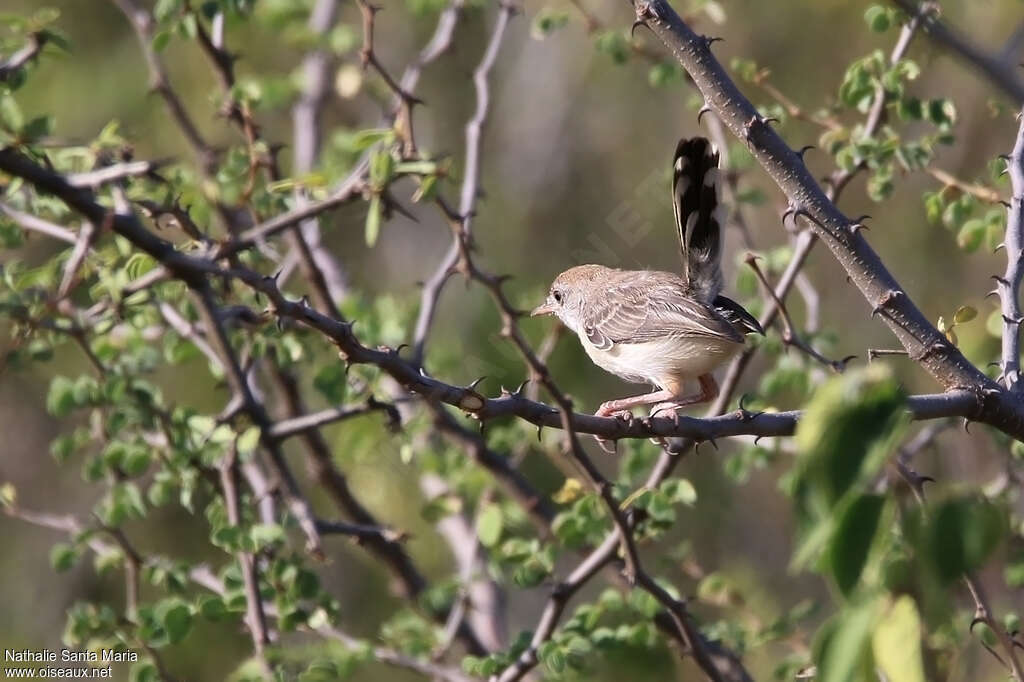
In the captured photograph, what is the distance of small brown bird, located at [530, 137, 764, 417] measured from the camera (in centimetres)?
378

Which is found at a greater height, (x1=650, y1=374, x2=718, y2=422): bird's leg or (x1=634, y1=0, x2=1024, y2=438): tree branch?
(x1=650, y1=374, x2=718, y2=422): bird's leg

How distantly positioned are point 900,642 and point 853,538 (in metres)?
0.13

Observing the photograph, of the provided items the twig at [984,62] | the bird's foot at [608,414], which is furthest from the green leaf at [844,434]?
the bird's foot at [608,414]

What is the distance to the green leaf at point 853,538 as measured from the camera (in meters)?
1.33

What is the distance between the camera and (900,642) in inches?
52.7

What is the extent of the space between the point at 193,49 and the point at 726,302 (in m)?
5.42

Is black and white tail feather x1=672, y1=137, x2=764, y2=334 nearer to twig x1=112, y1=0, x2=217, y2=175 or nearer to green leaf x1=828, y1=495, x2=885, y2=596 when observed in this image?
twig x1=112, y1=0, x2=217, y2=175

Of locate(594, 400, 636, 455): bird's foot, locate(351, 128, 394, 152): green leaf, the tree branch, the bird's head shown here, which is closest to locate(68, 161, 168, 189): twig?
locate(351, 128, 394, 152): green leaf

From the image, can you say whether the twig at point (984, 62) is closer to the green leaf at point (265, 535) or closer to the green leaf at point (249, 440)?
the green leaf at point (265, 535)

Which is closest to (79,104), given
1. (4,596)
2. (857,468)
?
(4,596)

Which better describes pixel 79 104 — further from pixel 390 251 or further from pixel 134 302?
pixel 134 302

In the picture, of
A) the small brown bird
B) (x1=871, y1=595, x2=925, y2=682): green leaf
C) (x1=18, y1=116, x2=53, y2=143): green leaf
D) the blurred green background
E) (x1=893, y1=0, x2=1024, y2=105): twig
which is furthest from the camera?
the blurred green background

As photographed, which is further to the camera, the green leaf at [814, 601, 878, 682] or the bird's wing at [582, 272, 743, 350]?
the bird's wing at [582, 272, 743, 350]

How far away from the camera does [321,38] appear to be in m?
5.06
